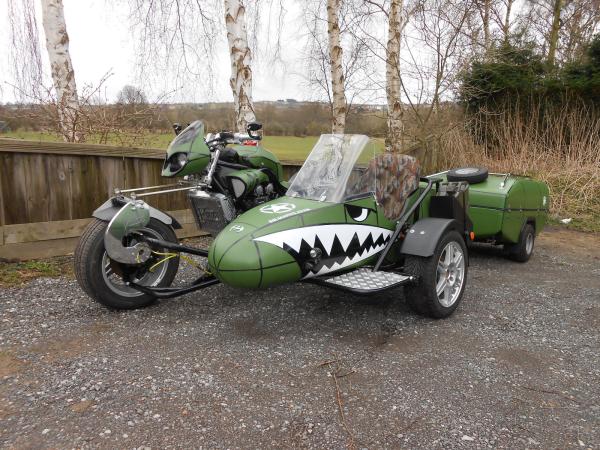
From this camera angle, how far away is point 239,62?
285 inches

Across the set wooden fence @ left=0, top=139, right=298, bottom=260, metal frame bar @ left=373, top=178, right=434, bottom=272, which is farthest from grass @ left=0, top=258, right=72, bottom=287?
metal frame bar @ left=373, top=178, right=434, bottom=272

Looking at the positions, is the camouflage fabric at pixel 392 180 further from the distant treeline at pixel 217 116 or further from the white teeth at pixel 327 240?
the distant treeline at pixel 217 116

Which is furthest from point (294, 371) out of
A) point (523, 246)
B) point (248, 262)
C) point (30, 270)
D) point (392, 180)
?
point (523, 246)

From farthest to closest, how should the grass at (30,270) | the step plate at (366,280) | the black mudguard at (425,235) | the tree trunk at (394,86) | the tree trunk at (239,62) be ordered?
1. the tree trunk at (394,86)
2. the tree trunk at (239,62)
3. the grass at (30,270)
4. the black mudguard at (425,235)
5. the step plate at (366,280)

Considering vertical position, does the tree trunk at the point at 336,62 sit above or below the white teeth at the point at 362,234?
above

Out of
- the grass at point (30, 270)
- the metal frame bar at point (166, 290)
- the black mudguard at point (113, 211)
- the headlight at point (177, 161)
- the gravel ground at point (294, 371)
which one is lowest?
the gravel ground at point (294, 371)

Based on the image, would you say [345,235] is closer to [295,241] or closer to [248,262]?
[295,241]

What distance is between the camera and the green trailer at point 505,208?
557 centimetres

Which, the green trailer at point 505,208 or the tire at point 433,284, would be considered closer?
the tire at point 433,284

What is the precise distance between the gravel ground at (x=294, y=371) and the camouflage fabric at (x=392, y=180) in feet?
3.02

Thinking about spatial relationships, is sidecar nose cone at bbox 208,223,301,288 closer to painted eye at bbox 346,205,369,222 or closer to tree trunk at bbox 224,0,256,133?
painted eye at bbox 346,205,369,222

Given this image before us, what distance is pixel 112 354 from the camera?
3.24m

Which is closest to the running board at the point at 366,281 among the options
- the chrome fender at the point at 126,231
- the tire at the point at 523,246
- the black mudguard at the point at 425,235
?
the black mudguard at the point at 425,235

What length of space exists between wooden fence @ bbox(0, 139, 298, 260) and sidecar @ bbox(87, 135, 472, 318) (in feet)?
6.17
